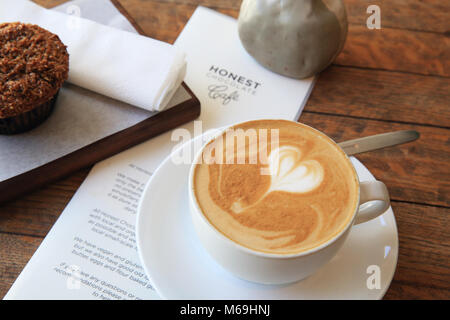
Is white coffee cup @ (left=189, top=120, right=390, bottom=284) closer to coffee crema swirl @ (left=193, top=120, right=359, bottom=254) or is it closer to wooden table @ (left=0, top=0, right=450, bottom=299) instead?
coffee crema swirl @ (left=193, top=120, right=359, bottom=254)

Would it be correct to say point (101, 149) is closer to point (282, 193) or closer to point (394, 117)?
point (282, 193)

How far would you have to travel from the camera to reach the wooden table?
653 millimetres

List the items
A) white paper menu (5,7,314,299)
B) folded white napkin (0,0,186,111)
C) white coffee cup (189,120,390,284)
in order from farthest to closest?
1. folded white napkin (0,0,186,111)
2. white paper menu (5,7,314,299)
3. white coffee cup (189,120,390,284)

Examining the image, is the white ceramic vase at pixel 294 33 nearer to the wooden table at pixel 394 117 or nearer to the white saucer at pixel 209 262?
the wooden table at pixel 394 117

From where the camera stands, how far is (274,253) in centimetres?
50

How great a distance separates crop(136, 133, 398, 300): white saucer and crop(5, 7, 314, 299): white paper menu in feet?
0.13

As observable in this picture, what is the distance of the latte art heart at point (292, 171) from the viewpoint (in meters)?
0.55

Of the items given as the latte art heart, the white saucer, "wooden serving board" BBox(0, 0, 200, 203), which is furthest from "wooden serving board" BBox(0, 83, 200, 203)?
the latte art heart

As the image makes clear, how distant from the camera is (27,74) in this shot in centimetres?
67

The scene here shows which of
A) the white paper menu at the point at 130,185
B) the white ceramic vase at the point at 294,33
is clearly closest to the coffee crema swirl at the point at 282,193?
the white paper menu at the point at 130,185

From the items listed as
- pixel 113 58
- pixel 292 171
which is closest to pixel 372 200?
pixel 292 171

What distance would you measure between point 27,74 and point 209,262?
Answer: 39 cm

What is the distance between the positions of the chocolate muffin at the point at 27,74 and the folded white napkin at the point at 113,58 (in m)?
0.05
